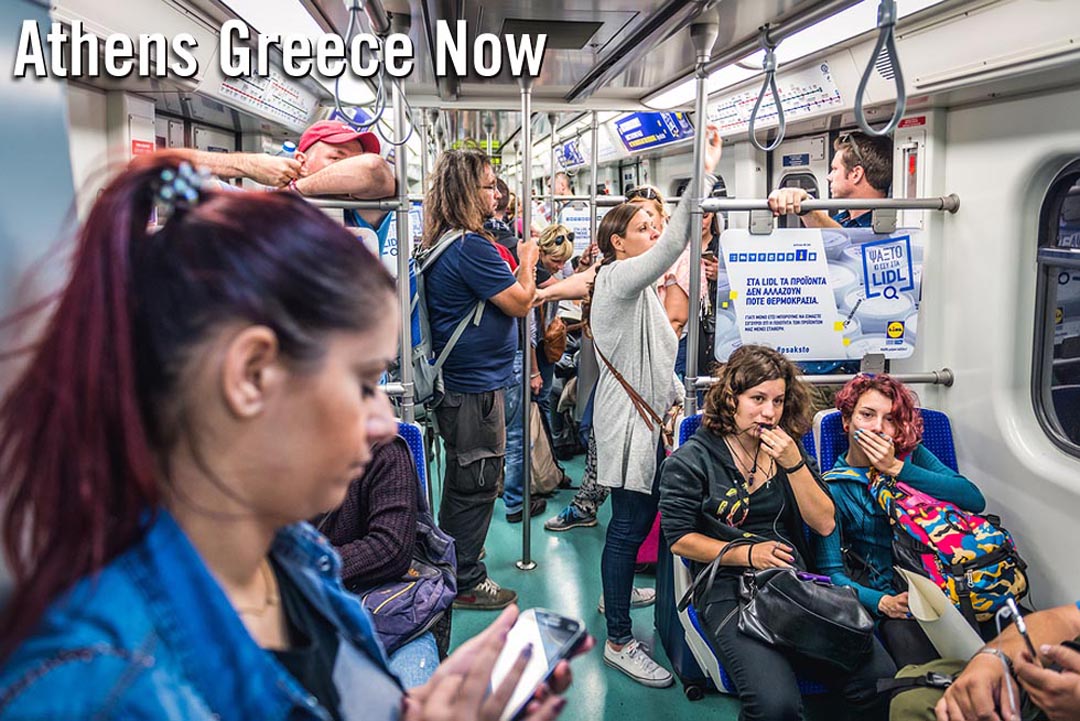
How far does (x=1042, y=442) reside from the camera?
290cm

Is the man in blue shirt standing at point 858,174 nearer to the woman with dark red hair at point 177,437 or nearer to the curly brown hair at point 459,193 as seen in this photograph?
the curly brown hair at point 459,193

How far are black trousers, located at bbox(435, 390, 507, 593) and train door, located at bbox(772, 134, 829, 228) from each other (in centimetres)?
236

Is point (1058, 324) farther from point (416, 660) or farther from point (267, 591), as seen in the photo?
point (267, 591)

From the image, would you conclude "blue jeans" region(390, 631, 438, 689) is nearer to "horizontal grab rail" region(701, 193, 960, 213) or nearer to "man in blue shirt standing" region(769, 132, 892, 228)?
"horizontal grab rail" region(701, 193, 960, 213)

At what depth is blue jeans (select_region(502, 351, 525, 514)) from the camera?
14.4 feet

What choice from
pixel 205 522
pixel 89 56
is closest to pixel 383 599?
pixel 205 522

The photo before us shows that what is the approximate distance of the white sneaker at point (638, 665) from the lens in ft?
9.86

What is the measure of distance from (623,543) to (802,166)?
10.3 ft

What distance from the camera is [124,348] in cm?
68

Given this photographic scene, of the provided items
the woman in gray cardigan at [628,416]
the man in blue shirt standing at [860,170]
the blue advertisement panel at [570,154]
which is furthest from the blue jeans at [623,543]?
the blue advertisement panel at [570,154]

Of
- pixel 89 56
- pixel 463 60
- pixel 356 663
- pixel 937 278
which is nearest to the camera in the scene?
pixel 356 663

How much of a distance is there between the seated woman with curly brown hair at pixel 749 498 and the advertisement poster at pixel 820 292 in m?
0.28

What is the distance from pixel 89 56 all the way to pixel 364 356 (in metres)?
2.52

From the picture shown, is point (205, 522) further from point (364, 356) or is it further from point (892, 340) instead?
point (892, 340)
